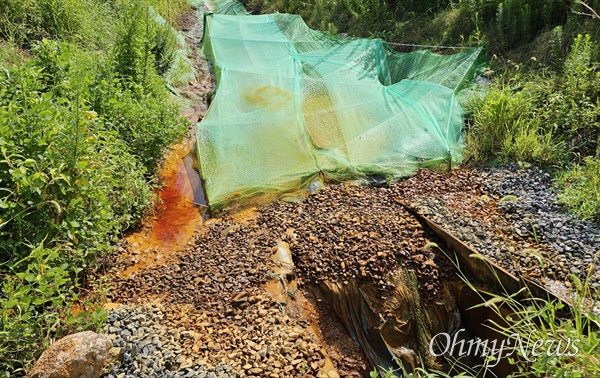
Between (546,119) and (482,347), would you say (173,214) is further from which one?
(546,119)

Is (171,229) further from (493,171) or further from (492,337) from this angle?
(493,171)

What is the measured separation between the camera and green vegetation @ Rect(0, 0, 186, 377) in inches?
107

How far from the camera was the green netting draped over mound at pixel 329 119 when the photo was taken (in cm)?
471

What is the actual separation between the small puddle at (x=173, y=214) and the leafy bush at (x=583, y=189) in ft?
11.4

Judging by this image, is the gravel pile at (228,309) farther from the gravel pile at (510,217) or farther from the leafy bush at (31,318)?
the gravel pile at (510,217)

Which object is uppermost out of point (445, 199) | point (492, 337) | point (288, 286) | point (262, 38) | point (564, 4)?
point (564, 4)

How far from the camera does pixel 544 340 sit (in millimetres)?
2125

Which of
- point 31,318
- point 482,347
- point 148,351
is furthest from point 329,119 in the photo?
point 31,318

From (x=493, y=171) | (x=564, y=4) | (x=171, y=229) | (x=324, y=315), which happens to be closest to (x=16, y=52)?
(x=171, y=229)

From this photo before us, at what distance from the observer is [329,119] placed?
5.14m

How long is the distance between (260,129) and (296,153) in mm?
562

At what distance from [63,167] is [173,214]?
1.74 metres

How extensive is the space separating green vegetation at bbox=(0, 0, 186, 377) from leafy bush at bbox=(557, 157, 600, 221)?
12.4 ft

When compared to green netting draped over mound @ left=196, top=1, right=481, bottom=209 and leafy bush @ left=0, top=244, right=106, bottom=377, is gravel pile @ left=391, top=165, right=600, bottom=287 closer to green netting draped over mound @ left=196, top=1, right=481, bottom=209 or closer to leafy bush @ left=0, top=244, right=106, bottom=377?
green netting draped over mound @ left=196, top=1, right=481, bottom=209
